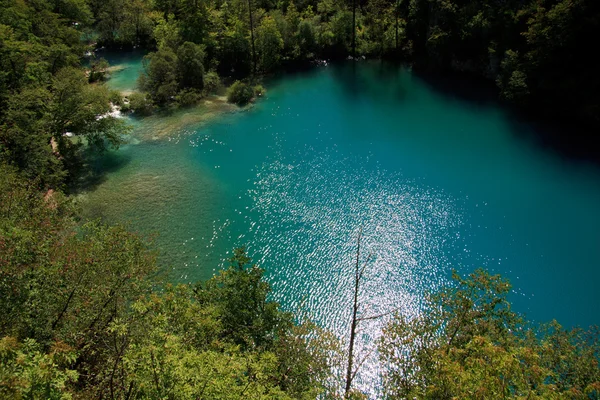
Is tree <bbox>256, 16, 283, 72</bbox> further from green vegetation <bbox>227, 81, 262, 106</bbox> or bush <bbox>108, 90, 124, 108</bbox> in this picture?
bush <bbox>108, 90, 124, 108</bbox>

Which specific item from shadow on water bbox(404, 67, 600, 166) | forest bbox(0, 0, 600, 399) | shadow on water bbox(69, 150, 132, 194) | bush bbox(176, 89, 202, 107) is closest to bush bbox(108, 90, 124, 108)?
forest bbox(0, 0, 600, 399)

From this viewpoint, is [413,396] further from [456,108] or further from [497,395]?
[456,108]

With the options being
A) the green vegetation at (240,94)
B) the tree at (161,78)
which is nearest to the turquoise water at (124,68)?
the tree at (161,78)

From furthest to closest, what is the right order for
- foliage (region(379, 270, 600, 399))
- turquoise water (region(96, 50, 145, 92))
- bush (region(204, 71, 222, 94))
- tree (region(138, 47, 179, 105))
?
turquoise water (region(96, 50, 145, 92)) < bush (region(204, 71, 222, 94)) < tree (region(138, 47, 179, 105)) < foliage (region(379, 270, 600, 399))

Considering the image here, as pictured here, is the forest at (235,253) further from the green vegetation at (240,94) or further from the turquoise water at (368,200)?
the turquoise water at (368,200)

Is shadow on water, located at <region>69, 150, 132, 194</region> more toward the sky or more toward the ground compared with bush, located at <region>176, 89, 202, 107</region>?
more toward the ground
